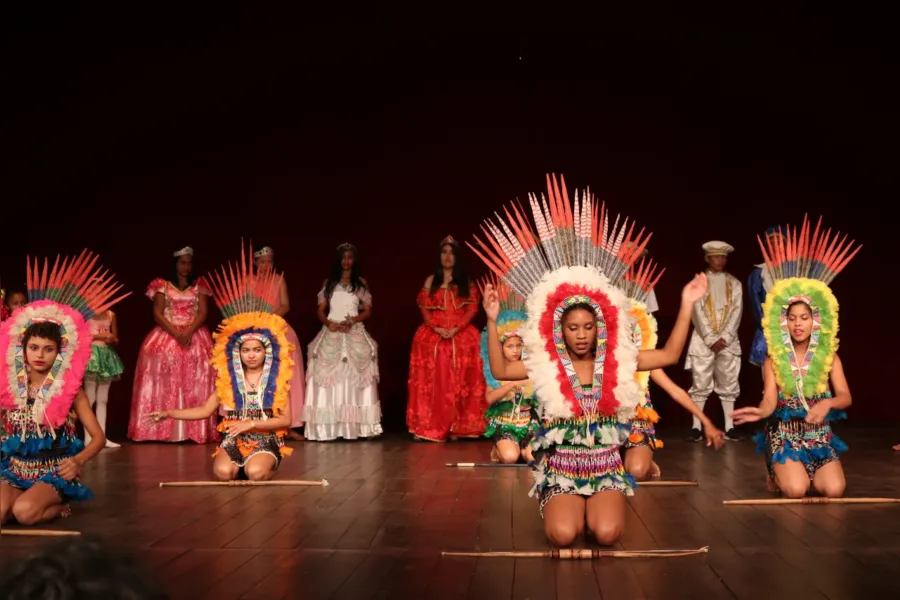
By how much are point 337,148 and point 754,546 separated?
6.73 metres

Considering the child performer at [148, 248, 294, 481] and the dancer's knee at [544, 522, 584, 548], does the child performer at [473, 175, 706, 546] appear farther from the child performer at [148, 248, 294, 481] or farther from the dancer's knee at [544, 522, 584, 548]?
the child performer at [148, 248, 294, 481]

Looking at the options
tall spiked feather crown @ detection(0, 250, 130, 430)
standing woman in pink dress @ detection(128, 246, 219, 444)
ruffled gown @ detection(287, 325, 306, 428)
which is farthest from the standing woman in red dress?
tall spiked feather crown @ detection(0, 250, 130, 430)

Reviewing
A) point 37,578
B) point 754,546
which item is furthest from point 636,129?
point 37,578

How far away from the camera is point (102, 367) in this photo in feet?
27.7

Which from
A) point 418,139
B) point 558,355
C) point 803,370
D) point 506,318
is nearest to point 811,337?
point 803,370

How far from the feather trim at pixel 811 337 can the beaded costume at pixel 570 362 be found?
131 centimetres

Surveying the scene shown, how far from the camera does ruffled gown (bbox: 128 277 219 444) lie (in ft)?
29.5

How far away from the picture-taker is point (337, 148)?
10102 millimetres

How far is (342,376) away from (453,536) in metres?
4.44

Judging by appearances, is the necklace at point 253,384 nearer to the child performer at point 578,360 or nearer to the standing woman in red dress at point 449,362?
the child performer at point 578,360

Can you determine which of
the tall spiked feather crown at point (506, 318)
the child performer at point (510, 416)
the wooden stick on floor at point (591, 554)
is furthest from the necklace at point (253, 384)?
the wooden stick on floor at point (591, 554)

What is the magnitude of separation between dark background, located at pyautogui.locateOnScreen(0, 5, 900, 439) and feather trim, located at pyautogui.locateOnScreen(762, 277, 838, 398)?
4.41 metres

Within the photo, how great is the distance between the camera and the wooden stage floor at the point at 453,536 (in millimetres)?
3650

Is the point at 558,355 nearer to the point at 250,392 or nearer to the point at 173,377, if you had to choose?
the point at 250,392
